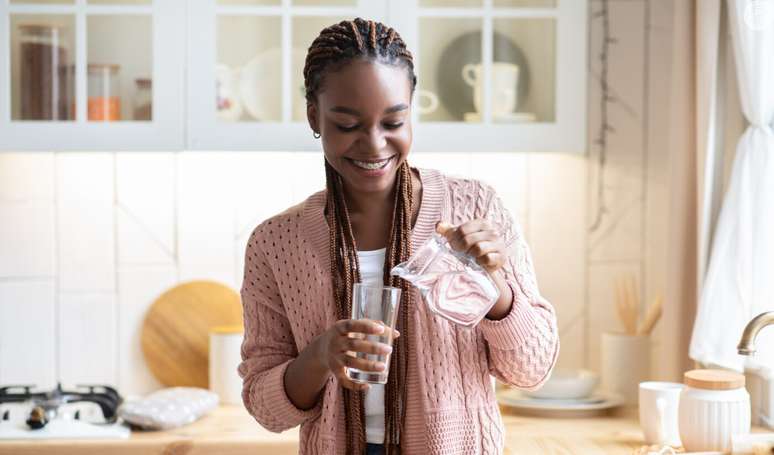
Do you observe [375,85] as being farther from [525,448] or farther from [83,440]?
[83,440]

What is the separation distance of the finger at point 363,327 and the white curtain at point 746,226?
1.02m

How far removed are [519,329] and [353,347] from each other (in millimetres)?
244

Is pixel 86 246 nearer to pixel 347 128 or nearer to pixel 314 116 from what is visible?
pixel 314 116

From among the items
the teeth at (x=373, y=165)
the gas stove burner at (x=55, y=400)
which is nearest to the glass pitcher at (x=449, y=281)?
the teeth at (x=373, y=165)

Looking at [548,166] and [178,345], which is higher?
[548,166]

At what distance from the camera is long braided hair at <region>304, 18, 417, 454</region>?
4.55 feet

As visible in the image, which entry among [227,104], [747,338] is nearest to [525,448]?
[747,338]

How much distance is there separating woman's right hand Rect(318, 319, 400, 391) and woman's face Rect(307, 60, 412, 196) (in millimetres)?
208

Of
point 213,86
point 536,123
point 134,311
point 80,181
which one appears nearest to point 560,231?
point 536,123

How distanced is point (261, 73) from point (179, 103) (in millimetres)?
197

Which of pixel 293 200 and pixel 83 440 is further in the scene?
pixel 293 200

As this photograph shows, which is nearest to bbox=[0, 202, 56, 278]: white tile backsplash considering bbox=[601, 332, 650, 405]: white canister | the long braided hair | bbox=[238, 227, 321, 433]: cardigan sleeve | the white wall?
the white wall

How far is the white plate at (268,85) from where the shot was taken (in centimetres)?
236

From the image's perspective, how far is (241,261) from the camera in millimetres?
2641
